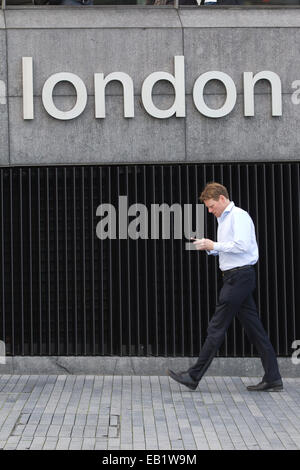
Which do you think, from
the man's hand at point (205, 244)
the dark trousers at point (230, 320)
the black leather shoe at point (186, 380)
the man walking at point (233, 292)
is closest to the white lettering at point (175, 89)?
the man walking at point (233, 292)

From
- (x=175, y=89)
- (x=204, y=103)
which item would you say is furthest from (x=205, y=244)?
(x=175, y=89)

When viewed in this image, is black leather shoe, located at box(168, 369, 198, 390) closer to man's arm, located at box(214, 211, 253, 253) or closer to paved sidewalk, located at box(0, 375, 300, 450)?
paved sidewalk, located at box(0, 375, 300, 450)

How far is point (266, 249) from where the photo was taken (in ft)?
28.9

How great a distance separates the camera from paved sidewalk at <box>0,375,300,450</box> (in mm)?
6004

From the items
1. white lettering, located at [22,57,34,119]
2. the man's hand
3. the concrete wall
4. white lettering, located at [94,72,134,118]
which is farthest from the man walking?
white lettering, located at [22,57,34,119]

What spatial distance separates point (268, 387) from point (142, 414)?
1.53 metres

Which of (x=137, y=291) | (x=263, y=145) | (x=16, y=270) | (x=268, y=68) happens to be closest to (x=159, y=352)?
(x=137, y=291)

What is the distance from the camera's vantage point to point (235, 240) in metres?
7.59

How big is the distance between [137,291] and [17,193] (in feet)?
5.53

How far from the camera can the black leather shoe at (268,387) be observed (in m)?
7.81

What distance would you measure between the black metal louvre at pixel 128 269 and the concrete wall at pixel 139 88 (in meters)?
0.23

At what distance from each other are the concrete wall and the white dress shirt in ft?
4.54

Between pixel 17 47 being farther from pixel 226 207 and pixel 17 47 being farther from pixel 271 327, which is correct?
pixel 271 327

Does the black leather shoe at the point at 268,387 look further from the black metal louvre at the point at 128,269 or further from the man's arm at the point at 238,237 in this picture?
the man's arm at the point at 238,237
